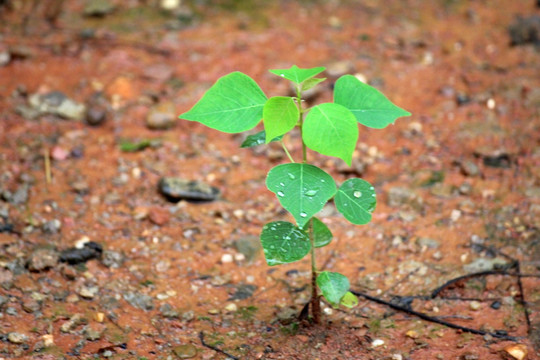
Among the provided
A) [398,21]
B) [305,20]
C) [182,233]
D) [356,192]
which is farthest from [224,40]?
[356,192]

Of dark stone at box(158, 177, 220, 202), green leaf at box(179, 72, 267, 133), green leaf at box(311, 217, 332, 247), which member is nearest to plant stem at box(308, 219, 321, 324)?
green leaf at box(311, 217, 332, 247)

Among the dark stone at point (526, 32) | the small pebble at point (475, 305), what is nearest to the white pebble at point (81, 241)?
the small pebble at point (475, 305)

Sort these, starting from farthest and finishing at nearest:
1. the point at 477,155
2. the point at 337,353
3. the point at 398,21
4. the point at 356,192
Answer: the point at 398,21 → the point at 477,155 → the point at 337,353 → the point at 356,192

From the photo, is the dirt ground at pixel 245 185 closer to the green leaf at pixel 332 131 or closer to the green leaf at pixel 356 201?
the green leaf at pixel 356 201

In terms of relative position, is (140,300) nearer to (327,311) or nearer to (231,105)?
(327,311)

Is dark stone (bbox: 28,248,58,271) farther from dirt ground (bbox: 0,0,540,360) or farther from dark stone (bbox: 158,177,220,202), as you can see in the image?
dark stone (bbox: 158,177,220,202)

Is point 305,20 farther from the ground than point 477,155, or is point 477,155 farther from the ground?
point 305,20

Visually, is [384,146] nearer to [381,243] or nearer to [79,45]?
[381,243]

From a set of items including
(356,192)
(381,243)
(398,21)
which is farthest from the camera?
(398,21)
